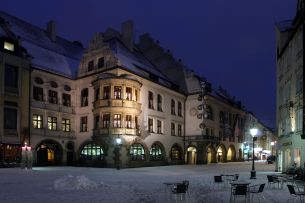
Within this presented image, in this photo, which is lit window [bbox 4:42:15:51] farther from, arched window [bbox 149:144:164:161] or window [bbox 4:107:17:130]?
arched window [bbox 149:144:164:161]

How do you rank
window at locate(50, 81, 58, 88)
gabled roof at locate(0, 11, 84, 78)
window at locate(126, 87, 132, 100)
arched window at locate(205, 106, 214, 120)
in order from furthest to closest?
arched window at locate(205, 106, 214, 120)
gabled roof at locate(0, 11, 84, 78)
window at locate(50, 81, 58, 88)
window at locate(126, 87, 132, 100)

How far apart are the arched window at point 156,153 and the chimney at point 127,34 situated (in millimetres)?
15433

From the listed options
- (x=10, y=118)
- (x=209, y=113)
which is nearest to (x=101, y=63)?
(x=10, y=118)

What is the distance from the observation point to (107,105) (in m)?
44.1

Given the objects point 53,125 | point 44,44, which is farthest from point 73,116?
point 44,44

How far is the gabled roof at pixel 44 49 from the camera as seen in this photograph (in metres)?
47.0

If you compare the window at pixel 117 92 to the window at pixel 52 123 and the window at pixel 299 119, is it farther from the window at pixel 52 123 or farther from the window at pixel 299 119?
the window at pixel 299 119

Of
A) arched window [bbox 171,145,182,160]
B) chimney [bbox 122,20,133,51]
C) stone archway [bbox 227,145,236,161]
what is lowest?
stone archway [bbox 227,145,236,161]

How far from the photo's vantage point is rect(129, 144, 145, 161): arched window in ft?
151

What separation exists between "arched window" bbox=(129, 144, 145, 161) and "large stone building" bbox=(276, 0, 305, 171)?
1702cm

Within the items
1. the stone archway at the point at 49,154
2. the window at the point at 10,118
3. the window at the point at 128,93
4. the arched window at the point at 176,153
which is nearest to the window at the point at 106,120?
the window at the point at 128,93

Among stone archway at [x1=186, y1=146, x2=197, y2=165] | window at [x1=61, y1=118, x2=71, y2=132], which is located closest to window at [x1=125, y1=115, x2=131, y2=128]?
window at [x1=61, y1=118, x2=71, y2=132]

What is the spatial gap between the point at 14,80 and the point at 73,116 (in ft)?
32.1

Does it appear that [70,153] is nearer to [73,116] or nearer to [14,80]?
[73,116]
